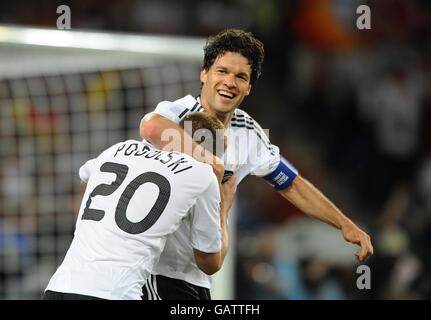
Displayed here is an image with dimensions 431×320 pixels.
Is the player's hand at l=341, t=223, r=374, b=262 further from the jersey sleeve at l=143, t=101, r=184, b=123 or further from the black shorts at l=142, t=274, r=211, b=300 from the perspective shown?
the jersey sleeve at l=143, t=101, r=184, b=123

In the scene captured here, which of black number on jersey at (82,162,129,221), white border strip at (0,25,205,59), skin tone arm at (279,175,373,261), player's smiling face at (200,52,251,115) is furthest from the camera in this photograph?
white border strip at (0,25,205,59)

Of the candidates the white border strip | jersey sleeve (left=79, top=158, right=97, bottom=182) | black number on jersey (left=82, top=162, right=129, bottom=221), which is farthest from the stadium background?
black number on jersey (left=82, top=162, right=129, bottom=221)

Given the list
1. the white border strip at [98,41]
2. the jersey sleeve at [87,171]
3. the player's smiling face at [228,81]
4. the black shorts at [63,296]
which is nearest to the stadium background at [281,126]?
the white border strip at [98,41]

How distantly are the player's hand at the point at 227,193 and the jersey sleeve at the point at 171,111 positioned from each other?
40 centimetres

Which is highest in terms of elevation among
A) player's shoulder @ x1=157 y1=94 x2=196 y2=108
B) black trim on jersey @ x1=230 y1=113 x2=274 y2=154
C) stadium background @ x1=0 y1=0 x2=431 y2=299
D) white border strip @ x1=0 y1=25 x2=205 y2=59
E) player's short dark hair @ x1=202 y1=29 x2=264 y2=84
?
player's short dark hair @ x1=202 y1=29 x2=264 y2=84

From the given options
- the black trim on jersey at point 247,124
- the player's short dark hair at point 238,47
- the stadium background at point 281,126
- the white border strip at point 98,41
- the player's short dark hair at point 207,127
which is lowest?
the stadium background at point 281,126

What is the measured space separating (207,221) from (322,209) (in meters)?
0.92

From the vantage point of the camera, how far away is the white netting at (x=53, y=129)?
24.9 feet

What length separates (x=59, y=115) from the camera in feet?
27.9

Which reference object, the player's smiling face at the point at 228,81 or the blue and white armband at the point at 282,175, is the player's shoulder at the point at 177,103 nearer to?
the player's smiling face at the point at 228,81

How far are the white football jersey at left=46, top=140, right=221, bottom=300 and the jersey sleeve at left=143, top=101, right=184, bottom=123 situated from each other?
0.32 metres

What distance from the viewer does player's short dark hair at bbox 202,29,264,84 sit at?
14.8ft

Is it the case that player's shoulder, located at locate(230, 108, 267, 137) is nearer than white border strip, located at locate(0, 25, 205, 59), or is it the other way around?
player's shoulder, located at locate(230, 108, 267, 137)

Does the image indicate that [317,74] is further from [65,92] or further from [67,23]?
[67,23]
